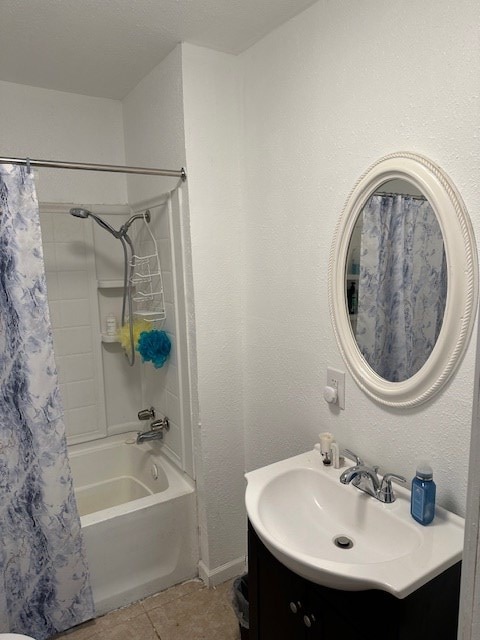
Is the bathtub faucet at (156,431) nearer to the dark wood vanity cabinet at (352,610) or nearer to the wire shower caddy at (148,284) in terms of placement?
the wire shower caddy at (148,284)

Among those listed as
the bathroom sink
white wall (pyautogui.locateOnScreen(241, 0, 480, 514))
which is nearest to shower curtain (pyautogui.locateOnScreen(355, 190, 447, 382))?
white wall (pyautogui.locateOnScreen(241, 0, 480, 514))

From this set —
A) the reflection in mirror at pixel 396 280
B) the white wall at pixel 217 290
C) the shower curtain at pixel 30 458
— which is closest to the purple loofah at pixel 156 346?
the white wall at pixel 217 290

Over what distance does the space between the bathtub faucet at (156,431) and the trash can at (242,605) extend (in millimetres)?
825

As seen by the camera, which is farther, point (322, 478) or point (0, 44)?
point (0, 44)

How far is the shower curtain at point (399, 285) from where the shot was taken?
48.5 inches

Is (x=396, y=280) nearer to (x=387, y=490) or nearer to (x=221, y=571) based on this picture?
(x=387, y=490)

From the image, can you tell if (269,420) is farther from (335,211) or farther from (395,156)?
(395,156)

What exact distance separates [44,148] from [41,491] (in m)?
1.73

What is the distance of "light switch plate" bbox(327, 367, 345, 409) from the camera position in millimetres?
1545

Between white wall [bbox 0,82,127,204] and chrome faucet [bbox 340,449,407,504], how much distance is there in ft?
6.56

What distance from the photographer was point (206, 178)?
6.24ft

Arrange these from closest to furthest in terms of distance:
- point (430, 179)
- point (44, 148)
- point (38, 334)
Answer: point (430, 179) → point (38, 334) → point (44, 148)

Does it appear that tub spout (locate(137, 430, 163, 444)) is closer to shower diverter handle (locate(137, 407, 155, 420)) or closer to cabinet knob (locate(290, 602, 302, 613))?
shower diverter handle (locate(137, 407, 155, 420))

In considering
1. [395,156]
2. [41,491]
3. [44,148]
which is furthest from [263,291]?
[44,148]
